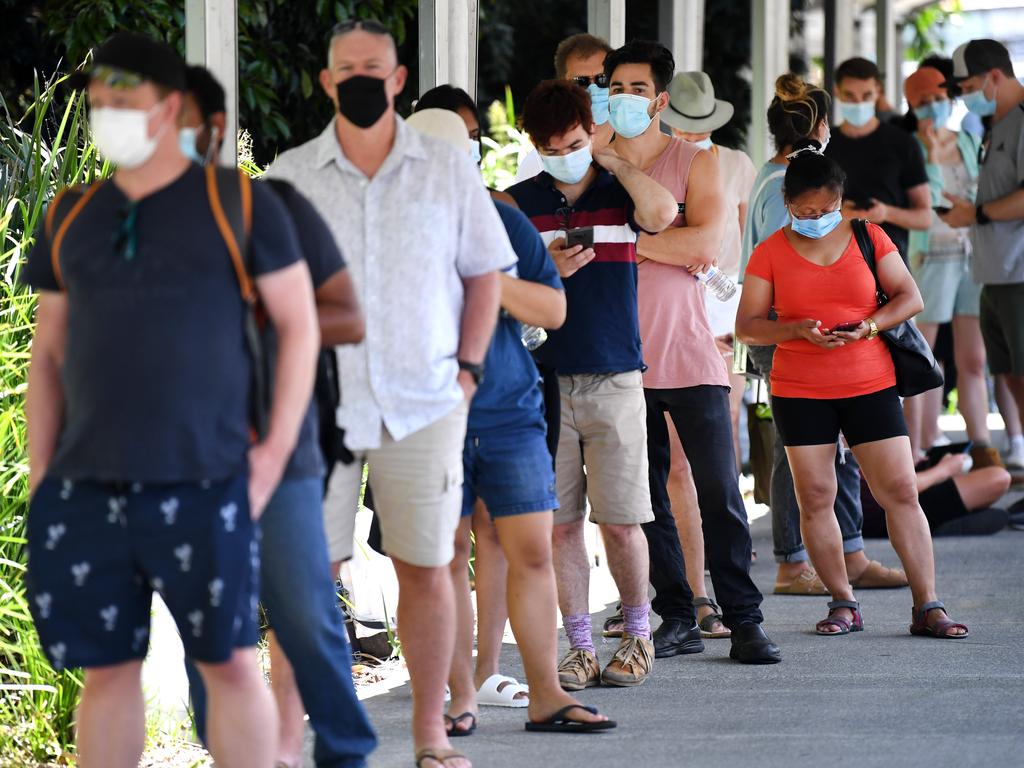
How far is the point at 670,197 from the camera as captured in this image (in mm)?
5348

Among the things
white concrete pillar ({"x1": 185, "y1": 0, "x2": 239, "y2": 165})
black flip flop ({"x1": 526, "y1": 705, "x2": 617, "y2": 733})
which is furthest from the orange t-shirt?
white concrete pillar ({"x1": 185, "y1": 0, "x2": 239, "y2": 165})

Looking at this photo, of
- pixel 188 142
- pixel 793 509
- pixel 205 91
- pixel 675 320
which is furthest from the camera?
pixel 793 509

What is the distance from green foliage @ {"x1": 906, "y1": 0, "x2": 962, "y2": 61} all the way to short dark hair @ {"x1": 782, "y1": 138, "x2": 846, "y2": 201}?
16683 mm

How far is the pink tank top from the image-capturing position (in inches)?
232

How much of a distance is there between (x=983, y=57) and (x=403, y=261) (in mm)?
5515

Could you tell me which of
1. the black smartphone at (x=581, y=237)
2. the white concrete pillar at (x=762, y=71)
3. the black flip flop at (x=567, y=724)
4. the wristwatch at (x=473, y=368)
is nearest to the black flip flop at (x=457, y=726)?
the black flip flop at (x=567, y=724)

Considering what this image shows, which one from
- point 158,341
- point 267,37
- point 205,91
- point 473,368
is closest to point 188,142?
point 205,91

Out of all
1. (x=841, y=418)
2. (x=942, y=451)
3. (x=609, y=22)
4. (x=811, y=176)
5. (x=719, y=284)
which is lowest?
(x=942, y=451)

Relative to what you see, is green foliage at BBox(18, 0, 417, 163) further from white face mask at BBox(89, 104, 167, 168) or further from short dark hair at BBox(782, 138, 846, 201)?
white face mask at BBox(89, 104, 167, 168)

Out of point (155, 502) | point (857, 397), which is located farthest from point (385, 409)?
point (857, 397)

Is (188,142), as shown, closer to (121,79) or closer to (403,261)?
(121,79)

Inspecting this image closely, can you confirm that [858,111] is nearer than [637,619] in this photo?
No

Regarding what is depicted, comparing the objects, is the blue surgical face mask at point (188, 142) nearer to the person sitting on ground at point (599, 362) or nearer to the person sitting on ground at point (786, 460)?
the person sitting on ground at point (599, 362)

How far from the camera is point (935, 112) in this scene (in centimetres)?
1050
